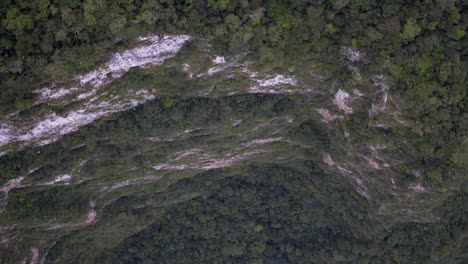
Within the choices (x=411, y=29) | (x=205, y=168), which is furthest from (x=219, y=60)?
(x=205, y=168)

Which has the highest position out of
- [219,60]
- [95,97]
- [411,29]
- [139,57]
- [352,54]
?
[411,29]

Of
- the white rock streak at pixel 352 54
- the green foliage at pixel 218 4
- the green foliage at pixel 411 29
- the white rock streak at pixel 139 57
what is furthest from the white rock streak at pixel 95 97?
the green foliage at pixel 411 29

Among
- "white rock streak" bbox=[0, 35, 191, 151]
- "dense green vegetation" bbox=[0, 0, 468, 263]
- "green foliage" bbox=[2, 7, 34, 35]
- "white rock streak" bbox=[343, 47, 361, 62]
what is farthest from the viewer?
"white rock streak" bbox=[343, 47, 361, 62]

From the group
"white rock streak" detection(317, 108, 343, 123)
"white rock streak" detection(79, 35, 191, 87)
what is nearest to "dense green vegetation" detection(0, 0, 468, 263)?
"white rock streak" detection(317, 108, 343, 123)

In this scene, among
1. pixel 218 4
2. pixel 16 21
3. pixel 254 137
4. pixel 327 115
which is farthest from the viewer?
pixel 254 137

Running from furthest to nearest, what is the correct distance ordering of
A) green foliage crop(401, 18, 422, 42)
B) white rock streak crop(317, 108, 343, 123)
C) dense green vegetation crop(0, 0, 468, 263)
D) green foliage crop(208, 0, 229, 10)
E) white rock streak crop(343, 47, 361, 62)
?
white rock streak crop(317, 108, 343, 123) < white rock streak crop(343, 47, 361, 62) < green foliage crop(401, 18, 422, 42) < green foliage crop(208, 0, 229, 10) < dense green vegetation crop(0, 0, 468, 263)

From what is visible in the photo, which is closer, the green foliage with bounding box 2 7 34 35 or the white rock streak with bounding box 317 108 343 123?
the green foliage with bounding box 2 7 34 35

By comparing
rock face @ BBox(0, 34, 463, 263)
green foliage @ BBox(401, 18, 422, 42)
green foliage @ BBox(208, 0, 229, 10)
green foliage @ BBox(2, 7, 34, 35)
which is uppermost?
green foliage @ BBox(2, 7, 34, 35)

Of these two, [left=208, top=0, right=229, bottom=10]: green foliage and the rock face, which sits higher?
[left=208, top=0, right=229, bottom=10]: green foliage

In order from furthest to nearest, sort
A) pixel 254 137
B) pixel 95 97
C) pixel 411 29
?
1. pixel 254 137
2. pixel 95 97
3. pixel 411 29

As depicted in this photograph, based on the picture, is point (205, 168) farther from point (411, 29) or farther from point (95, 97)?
point (411, 29)

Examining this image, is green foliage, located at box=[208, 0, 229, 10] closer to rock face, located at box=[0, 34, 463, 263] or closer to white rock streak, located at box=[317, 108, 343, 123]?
rock face, located at box=[0, 34, 463, 263]
